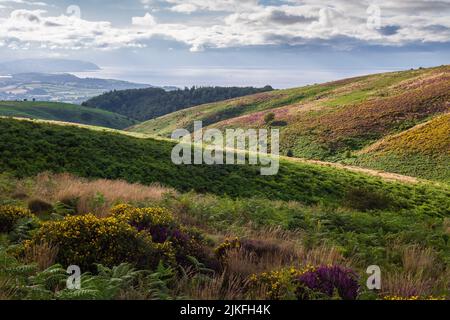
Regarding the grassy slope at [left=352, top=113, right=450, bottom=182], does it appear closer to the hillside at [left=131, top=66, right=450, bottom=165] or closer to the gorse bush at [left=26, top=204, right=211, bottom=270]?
the hillside at [left=131, top=66, right=450, bottom=165]

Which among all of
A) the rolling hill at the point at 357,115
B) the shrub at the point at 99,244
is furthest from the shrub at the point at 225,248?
the rolling hill at the point at 357,115

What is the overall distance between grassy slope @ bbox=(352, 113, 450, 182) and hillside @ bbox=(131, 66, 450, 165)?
3.60 m

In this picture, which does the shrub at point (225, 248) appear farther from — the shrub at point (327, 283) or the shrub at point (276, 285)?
the shrub at point (327, 283)

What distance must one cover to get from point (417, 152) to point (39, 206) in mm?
60634

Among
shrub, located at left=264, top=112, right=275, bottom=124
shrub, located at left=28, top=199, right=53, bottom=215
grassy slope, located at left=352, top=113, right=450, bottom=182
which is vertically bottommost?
grassy slope, located at left=352, top=113, right=450, bottom=182

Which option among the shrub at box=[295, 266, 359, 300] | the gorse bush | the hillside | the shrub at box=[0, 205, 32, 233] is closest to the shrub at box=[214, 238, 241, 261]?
the gorse bush

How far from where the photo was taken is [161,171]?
29.7m

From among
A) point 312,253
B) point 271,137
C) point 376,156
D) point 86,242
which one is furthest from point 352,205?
point 271,137

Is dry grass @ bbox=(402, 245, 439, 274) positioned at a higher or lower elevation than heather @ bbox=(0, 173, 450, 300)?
lower

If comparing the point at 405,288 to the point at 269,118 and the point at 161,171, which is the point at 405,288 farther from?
the point at 269,118

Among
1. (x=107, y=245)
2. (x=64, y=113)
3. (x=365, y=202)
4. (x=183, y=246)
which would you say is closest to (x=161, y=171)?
(x=365, y=202)

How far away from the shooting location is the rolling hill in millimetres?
70812

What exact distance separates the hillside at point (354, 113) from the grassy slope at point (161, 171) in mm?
30862

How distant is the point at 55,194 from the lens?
12.7 meters
